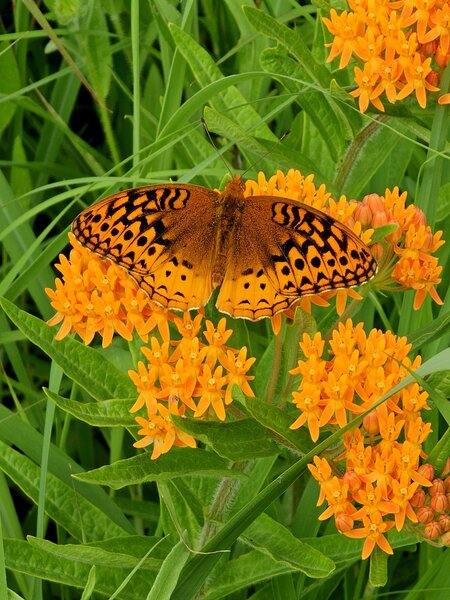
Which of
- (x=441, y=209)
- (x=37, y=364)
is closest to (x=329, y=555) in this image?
(x=441, y=209)

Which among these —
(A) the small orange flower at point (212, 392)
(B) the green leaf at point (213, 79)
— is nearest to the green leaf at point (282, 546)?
(A) the small orange flower at point (212, 392)

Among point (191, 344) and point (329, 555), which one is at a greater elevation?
point (191, 344)

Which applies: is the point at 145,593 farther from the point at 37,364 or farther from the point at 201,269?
the point at 37,364

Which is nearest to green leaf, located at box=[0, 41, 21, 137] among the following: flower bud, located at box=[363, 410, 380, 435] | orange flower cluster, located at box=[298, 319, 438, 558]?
orange flower cluster, located at box=[298, 319, 438, 558]

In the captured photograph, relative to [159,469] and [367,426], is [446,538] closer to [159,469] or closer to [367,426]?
[367,426]

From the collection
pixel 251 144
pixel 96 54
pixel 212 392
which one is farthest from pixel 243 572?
pixel 96 54

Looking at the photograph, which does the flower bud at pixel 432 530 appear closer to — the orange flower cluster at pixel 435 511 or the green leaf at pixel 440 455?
the orange flower cluster at pixel 435 511
